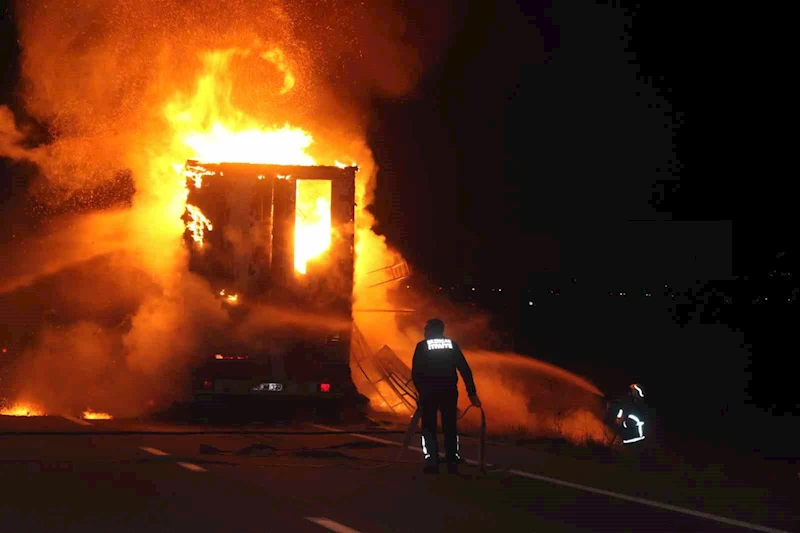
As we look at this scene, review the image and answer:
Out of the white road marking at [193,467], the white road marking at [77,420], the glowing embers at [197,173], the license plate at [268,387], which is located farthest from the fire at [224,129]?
the white road marking at [193,467]

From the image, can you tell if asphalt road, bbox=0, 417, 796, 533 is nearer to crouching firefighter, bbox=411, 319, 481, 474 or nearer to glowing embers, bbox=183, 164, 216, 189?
crouching firefighter, bbox=411, 319, 481, 474

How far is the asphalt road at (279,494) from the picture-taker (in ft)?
30.8

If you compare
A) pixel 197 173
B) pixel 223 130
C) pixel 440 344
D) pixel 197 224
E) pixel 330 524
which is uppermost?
pixel 223 130

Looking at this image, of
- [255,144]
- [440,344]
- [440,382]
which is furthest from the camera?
[255,144]

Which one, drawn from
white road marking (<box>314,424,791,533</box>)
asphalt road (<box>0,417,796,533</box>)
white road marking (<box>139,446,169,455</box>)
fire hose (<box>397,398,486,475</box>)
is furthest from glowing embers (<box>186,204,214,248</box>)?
white road marking (<box>314,424,791,533</box>)

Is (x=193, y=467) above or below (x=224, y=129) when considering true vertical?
below

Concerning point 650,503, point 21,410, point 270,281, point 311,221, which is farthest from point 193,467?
point 21,410

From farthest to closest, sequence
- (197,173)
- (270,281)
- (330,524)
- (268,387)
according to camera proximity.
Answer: (270,281) → (268,387) → (197,173) → (330,524)

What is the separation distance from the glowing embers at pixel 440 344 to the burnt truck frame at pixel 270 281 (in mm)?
5793

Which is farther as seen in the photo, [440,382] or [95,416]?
[95,416]

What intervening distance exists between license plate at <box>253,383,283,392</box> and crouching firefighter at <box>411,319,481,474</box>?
5823 millimetres

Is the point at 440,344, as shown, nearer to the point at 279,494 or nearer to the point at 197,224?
the point at 279,494

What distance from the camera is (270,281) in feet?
62.9

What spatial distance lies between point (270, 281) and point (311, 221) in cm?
116
